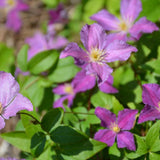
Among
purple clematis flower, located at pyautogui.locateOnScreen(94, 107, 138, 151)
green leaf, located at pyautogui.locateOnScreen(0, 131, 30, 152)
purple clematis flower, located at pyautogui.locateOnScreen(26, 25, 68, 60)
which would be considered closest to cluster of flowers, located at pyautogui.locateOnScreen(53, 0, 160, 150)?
purple clematis flower, located at pyautogui.locateOnScreen(94, 107, 138, 151)

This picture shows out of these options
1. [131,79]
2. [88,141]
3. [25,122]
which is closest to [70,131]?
[88,141]

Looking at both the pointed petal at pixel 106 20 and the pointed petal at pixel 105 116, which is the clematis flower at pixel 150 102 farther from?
the pointed petal at pixel 106 20

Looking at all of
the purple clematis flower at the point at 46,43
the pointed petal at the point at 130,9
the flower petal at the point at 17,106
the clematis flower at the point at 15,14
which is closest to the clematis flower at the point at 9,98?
the flower petal at the point at 17,106

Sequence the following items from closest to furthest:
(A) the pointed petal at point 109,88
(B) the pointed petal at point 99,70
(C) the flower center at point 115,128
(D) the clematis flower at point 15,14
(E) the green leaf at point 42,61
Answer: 1. (B) the pointed petal at point 99,70
2. (C) the flower center at point 115,128
3. (A) the pointed petal at point 109,88
4. (E) the green leaf at point 42,61
5. (D) the clematis flower at point 15,14

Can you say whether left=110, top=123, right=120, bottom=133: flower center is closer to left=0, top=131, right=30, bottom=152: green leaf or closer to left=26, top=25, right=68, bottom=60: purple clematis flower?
left=0, top=131, right=30, bottom=152: green leaf

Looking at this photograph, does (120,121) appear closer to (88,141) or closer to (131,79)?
(88,141)

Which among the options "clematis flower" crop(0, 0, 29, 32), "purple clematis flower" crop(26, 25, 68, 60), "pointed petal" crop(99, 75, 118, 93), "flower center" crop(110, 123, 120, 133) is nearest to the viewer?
"flower center" crop(110, 123, 120, 133)

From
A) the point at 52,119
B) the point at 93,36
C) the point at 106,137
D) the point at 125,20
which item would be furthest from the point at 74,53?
the point at 125,20
